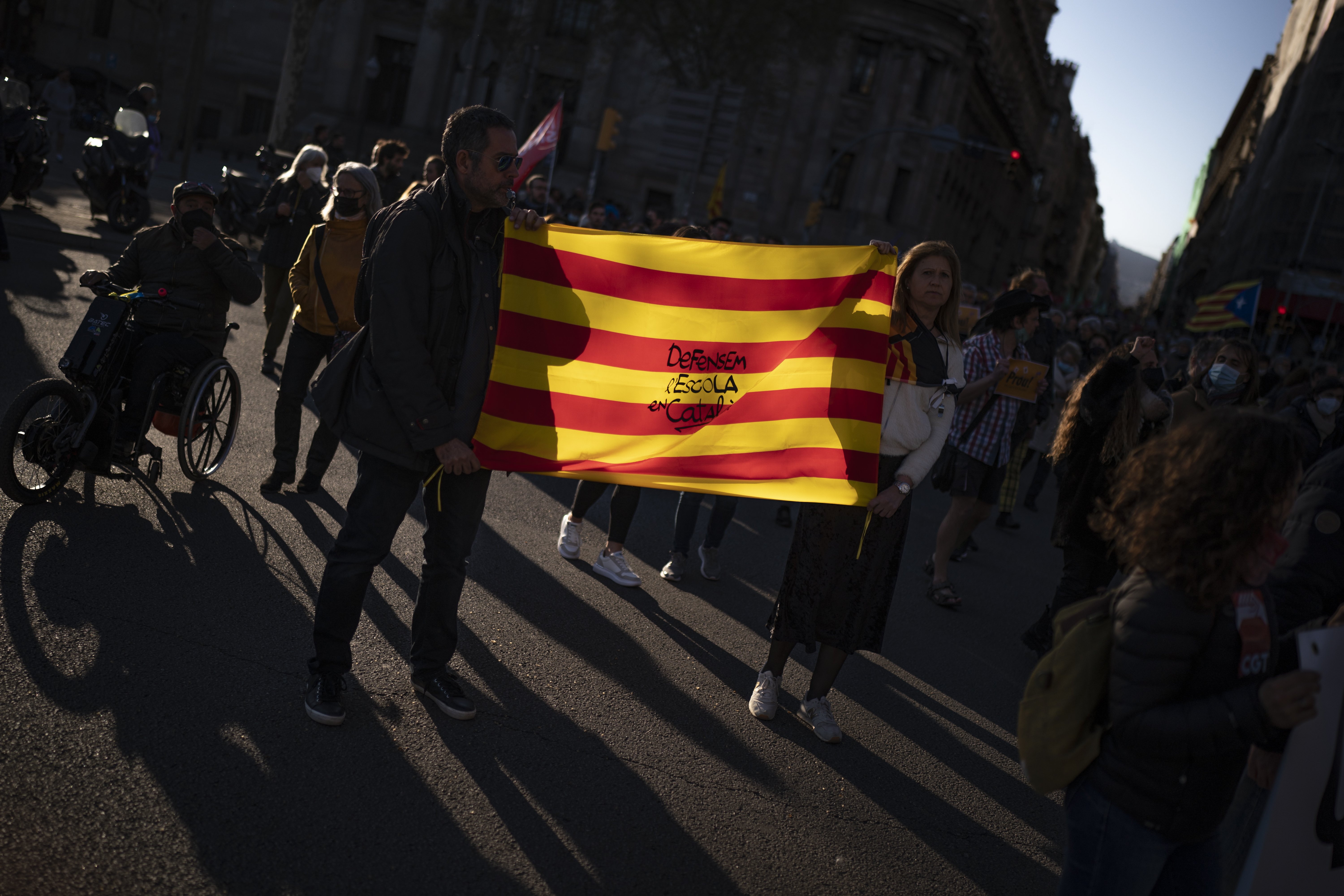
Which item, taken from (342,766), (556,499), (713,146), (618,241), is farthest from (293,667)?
(713,146)

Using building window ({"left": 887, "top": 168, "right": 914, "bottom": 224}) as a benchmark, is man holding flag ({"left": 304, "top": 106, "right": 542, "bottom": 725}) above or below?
below

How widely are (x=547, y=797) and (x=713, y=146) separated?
149 feet

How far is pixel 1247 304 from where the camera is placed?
60.8ft

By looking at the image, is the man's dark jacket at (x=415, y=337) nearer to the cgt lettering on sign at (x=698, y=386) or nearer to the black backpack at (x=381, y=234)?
the black backpack at (x=381, y=234)

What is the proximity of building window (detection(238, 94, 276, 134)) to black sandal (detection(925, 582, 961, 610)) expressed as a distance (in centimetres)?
4692

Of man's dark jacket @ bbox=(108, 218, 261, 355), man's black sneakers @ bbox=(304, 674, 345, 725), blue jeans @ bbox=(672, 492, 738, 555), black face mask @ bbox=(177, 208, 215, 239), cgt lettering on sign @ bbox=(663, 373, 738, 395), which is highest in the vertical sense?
black face mask @ bbox=(177, 208, 215, 239)

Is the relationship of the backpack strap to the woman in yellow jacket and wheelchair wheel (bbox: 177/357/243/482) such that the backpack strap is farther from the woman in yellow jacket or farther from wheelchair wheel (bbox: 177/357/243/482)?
wheelchair wheel (bbox: 177/357/243/482)

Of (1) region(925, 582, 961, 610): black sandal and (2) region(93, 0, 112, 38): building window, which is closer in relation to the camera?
(1) region(925, 582, 961, 610): black sandal

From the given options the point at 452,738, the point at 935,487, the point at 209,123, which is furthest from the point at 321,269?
the point at 209,123

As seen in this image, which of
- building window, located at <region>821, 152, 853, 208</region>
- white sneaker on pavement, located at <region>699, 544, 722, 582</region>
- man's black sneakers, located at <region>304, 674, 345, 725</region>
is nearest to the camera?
man's black sneakers, located at <region>304, 674, 345, 725</region>

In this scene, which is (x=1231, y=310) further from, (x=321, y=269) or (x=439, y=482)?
(x=439, y=482)

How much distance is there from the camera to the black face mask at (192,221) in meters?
5.79

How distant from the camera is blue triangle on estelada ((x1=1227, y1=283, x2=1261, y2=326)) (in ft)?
60.0

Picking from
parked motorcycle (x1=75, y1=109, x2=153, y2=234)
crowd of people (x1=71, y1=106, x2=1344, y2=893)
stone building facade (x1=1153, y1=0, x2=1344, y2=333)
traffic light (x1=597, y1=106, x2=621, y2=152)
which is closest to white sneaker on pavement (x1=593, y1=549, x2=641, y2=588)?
crowd of people (x1=71, y1=106, x2=1344, y2=893)
